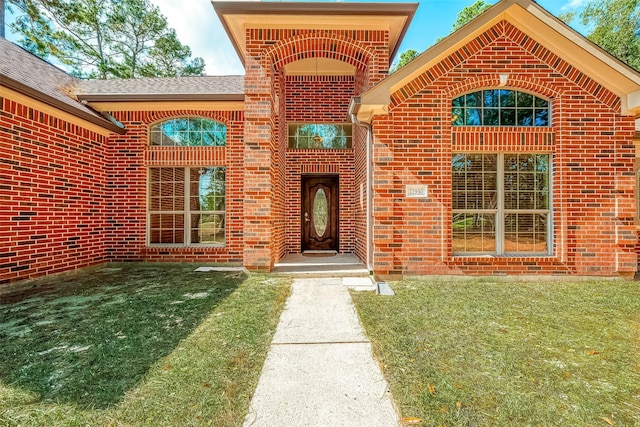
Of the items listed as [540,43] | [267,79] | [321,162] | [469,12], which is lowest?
[321,162]

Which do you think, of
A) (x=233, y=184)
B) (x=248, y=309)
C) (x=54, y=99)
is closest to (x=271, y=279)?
(x=248, y=309)

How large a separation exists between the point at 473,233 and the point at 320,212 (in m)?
4.25

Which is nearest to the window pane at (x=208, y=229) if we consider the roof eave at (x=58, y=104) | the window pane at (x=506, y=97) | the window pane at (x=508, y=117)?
the roof eave at (x=58, y=104)

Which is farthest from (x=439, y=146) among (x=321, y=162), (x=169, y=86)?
(x=169, y=86)

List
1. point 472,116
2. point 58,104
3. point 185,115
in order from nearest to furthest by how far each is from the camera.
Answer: point 58,104, point 472,116, point 185,115

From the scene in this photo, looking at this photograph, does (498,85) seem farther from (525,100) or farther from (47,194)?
(47,194)

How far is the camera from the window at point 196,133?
6754mm

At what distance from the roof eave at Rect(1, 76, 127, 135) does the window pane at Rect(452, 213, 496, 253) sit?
7484 millimetres

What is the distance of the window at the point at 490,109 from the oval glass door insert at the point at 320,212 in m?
4.14

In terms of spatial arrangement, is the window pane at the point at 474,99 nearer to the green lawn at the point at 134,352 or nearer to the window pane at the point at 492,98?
the window pane at the point at 492,98

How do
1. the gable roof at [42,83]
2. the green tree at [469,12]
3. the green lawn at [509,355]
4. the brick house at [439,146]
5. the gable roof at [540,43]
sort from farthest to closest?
1. the green tree at [469,12]
2. the brick house at [439,146]
3. the gable roof at [540,43]
4. the gable roof at [42,83]
5. the green lawn at [509,355]

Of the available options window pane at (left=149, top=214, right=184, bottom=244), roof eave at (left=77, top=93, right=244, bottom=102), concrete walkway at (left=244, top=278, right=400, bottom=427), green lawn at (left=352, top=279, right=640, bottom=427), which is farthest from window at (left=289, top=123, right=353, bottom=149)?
concrete walkway at (left=244, top=278, right=400, bottom=427)

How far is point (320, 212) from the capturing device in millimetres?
8430

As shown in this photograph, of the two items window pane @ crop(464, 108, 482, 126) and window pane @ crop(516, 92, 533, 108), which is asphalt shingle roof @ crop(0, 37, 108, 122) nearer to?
window pane @ crop(464, 108, 482, 126)
